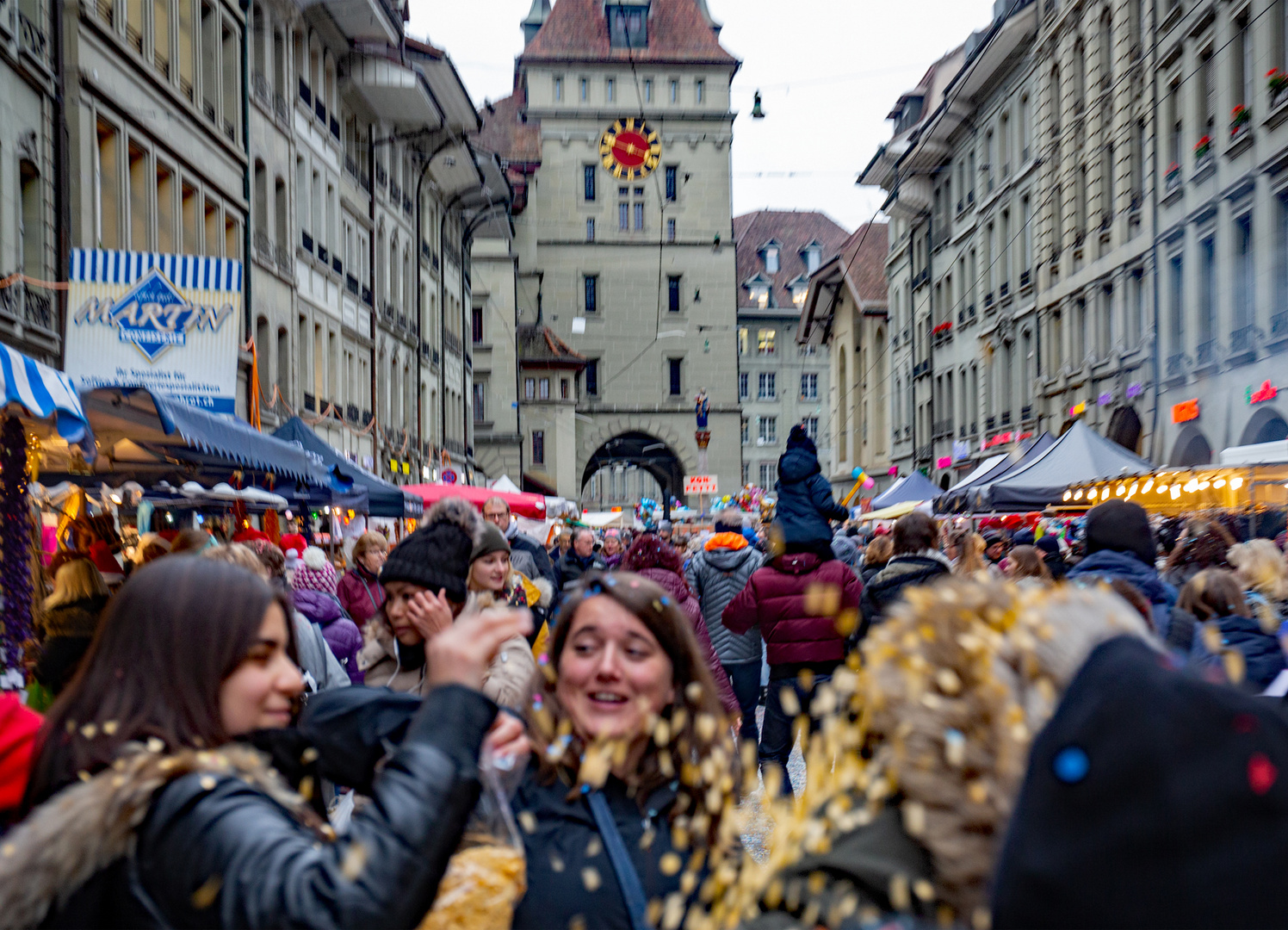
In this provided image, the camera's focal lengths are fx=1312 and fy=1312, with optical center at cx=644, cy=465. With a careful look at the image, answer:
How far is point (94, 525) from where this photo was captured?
30.3 feet

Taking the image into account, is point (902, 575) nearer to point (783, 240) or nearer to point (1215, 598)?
point (1215, 598)

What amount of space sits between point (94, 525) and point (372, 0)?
20551mm

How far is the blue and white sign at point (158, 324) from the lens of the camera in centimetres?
975

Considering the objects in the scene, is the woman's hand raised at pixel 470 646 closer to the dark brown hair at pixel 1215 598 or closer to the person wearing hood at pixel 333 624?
the dark brown hair at pixel 1215 598

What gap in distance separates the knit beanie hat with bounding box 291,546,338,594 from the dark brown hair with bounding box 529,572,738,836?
5559 mm

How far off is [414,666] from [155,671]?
2.28 meters

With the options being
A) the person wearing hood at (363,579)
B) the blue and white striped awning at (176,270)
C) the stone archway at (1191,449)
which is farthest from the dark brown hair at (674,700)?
the stone archway at (1191,449)

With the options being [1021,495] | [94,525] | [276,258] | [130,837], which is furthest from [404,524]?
[130,837]

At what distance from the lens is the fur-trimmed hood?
5.83 ft

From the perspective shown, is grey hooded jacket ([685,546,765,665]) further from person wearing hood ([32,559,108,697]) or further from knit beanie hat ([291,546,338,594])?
person wearing hood ([32,559,108,697])

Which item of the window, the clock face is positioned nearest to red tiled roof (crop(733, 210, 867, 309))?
the window

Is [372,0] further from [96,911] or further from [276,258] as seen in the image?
[96,911]

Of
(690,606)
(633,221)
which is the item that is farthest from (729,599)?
(633,221)

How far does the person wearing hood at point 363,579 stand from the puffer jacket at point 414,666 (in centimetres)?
384
